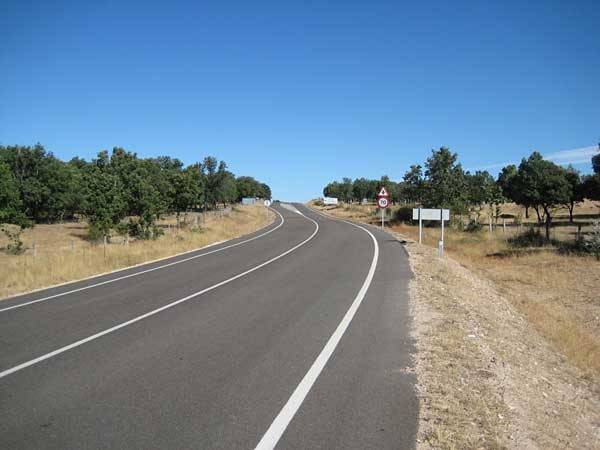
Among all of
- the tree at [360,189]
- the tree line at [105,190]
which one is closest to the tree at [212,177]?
the tree line at [105,190]

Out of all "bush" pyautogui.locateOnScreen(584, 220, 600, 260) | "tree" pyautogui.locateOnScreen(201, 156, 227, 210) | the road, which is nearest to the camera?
the road

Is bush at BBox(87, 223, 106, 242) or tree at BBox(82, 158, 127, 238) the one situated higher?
tree at BBox(82, 158, 127, 238)

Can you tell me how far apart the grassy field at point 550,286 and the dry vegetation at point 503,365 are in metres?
0.06

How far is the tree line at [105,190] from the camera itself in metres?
29.4

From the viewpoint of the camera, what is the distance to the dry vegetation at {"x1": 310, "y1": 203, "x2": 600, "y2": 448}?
4.27 metres

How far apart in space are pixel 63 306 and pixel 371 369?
715 cm

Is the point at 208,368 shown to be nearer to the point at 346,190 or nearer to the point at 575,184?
the point at 575,184

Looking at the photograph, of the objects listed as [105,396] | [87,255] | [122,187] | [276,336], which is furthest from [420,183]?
[105,396]

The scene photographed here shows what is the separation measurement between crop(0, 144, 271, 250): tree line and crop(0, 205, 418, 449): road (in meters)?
18.7

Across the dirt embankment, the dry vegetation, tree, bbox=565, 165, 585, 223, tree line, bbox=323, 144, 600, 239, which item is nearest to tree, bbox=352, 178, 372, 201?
tree line, bbox=323, 144, 600, 239

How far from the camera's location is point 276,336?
24.0ft

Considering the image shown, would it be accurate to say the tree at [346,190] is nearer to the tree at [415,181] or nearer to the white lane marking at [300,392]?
the tree at [415,181]

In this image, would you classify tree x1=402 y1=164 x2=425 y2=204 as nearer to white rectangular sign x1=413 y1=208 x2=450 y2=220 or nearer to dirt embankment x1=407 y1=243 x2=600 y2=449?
white rectangular sign x1=413 y1=208 x2=450 y2=220

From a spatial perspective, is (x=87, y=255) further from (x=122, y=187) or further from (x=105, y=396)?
(x=105, y=396)
